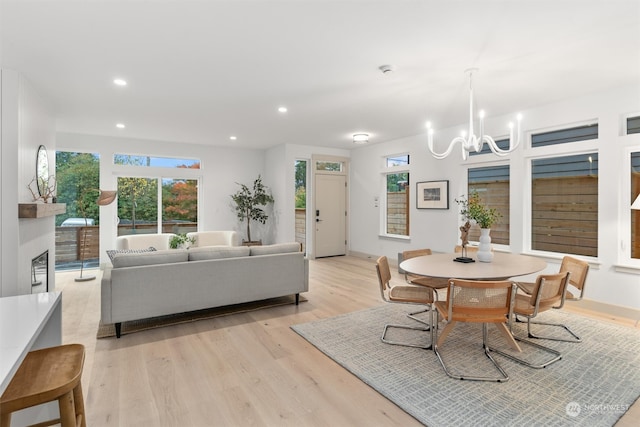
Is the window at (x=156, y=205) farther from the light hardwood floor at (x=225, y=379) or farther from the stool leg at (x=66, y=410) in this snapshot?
the stool leg at (x=66, y=410)

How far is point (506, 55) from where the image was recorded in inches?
118

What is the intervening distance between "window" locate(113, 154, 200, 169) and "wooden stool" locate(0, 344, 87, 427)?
20.0ft

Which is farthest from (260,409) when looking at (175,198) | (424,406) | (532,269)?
(175,198)

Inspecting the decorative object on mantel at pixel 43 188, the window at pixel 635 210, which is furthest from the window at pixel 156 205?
the window at pixel 635 210

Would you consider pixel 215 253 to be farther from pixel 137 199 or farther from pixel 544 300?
pixel 137 199

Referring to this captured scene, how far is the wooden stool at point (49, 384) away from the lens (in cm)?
125

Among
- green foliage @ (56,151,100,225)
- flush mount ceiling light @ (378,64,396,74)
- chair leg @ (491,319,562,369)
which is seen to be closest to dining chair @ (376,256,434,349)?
chair leg @ (491,319,562,369)

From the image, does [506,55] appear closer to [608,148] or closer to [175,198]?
→ [608,148]

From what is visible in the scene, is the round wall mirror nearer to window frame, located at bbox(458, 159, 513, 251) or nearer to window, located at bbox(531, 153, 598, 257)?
window frame, located at bbox(458, 159, 513, 251)

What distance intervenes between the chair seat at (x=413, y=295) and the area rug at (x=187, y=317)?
165 cm

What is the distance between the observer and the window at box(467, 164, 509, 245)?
5.11 metres

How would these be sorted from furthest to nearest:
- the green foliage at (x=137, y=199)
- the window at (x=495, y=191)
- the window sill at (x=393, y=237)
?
the green foliage at (x=137, y=199), the window sill at (x=393, y=237), the window at (x=495, y=191)

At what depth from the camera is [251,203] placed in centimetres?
762

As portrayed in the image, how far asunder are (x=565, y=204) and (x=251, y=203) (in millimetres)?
5714
